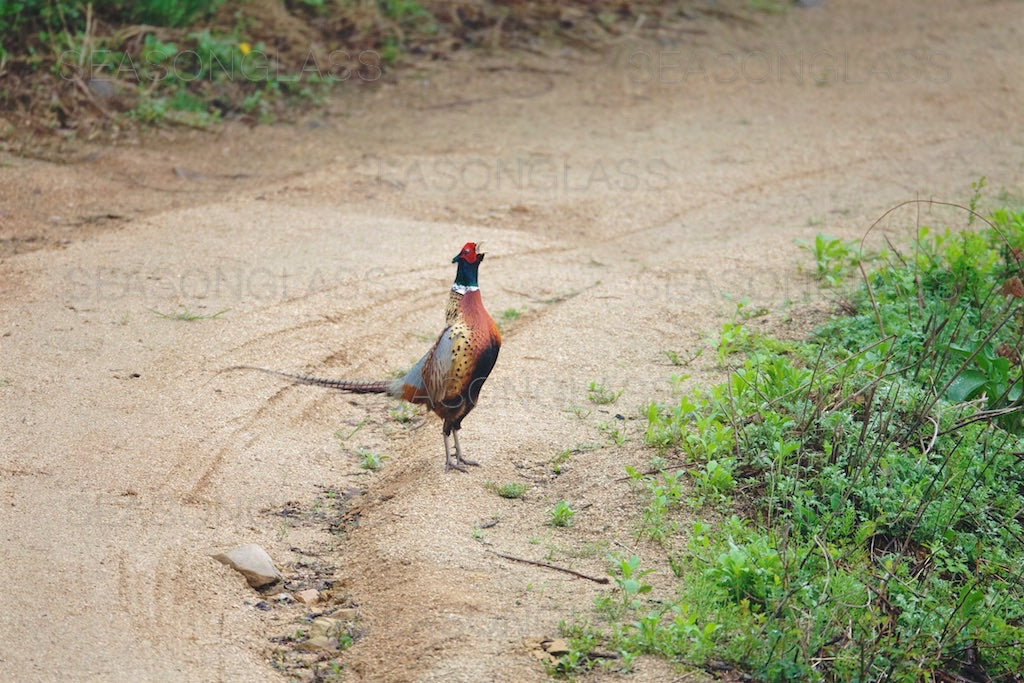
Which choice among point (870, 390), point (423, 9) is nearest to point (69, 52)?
point (423, 9)

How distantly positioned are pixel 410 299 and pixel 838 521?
2.66 m

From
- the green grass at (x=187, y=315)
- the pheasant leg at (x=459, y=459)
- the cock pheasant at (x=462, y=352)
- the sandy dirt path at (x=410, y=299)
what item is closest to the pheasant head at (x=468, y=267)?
the cock pheasant at (x=462, y=352)

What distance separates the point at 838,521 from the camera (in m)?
3.79

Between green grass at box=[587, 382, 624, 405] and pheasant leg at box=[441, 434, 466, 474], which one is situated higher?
green grass at box=[587, 382, 624, 405]

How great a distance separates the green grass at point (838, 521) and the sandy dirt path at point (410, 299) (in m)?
0.19

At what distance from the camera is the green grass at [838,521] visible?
3.32m

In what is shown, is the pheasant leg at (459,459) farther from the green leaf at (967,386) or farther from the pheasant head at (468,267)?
the green leaf at (967,386)

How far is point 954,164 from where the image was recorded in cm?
748

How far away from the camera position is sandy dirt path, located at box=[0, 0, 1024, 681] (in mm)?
3488

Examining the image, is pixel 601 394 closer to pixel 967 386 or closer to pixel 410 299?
pixel 410 299

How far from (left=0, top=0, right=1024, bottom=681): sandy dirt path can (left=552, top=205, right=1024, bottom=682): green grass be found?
19cm

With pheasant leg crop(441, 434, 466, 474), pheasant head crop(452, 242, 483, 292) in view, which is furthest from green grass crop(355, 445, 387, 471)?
pheasant head crop(452, 242, 483, 292)

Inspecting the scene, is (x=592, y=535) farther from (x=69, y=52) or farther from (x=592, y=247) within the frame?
(x=69, y=52)

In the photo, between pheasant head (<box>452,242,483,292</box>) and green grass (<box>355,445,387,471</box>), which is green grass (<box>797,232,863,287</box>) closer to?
pheasant head (<box>452,242,483,292</box>)
